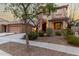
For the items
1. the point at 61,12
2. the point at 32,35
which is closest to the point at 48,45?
the point at 32,35

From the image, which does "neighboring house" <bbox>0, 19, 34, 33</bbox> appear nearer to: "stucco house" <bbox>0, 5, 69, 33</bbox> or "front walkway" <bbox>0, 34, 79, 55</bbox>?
"stucco house" <bbox>0, 5, 69, 33</bbox>

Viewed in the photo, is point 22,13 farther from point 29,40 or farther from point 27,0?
point 29,40

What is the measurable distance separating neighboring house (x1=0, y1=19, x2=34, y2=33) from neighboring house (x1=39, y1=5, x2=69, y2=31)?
0.22 metres

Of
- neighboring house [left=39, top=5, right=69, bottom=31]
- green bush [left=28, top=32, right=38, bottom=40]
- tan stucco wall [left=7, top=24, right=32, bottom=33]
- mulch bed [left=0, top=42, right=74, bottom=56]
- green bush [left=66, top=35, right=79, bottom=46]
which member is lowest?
mulch bed [left=0, top=42, right=74, bottom=56]

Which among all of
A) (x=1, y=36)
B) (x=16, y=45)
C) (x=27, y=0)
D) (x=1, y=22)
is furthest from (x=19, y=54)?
(x=27, y=0)

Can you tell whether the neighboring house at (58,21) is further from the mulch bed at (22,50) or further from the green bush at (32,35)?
the mulch bed at (22,50)

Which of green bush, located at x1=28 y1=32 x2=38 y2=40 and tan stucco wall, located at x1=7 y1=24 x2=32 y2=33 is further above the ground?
tan stucco wall, located at x1=7 y1=24 x2=32 y2=33

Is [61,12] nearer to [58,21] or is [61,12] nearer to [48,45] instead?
[58,21]

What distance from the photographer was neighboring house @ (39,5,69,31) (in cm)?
241

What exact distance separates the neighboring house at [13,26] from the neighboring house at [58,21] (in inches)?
8.6

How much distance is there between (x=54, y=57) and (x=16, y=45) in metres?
0.65

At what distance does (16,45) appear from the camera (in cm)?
249

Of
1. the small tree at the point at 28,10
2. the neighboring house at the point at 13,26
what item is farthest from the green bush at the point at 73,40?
the neighboring house at the point at 13,26

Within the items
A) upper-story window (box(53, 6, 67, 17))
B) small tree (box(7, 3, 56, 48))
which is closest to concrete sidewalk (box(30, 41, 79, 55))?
small tree (box(7, 3, 56, 48))
